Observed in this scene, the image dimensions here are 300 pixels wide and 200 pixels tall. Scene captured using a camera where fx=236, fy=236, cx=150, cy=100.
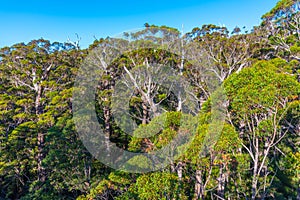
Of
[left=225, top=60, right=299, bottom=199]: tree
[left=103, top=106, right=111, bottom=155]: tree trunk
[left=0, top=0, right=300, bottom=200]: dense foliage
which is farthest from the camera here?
[left=103, top=106, right=111, bottom=155]: tree trunk

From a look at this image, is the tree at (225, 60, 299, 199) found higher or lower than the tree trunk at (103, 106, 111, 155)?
higher

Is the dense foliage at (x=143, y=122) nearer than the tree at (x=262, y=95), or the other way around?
the tree at (x=262, y=95)

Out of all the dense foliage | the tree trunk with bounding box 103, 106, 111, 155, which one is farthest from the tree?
the tree trunk with bounding box 103, 106, 111, 155

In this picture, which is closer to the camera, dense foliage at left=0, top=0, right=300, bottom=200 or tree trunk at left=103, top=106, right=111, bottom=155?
dense foliage at left=0, top=0, right=300, bottom=200

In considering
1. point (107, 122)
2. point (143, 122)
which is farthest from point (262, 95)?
point (107, 122)

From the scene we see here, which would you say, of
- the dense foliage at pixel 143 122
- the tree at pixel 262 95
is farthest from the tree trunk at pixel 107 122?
the tree at pixel 262 95

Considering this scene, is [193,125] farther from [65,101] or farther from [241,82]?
[65,101]

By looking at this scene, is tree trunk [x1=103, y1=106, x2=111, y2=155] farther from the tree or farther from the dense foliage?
the tree

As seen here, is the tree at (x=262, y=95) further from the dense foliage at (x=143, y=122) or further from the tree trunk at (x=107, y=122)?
the tree trunk at (x=107, y=122)

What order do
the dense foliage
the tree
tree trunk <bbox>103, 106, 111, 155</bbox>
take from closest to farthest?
the tree, the dense foliage, tree trunk <bbox>103, 106, 111, 155</bbox>
